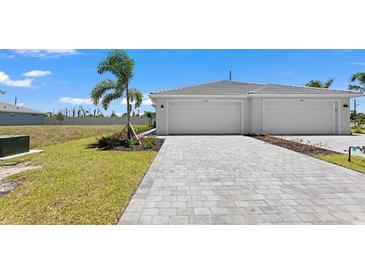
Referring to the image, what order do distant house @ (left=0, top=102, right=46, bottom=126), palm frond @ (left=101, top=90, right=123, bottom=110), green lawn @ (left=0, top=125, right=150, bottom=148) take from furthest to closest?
1. distant house @ (left=0, top=102, right=46, bottom=126)
2. green lawn @ (left=0, top=125, right=150, bottom=148)
3. palm frond @ (left=101, top=90, right=123, bottom=110)

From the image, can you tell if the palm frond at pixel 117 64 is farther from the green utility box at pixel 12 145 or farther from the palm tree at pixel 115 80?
the green utility box at pixel 12 145

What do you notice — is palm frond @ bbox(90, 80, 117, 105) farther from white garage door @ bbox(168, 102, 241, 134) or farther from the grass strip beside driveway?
white garage door @ bbox(168, 102, 241, 134)

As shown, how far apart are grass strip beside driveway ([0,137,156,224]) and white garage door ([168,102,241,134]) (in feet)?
34.6

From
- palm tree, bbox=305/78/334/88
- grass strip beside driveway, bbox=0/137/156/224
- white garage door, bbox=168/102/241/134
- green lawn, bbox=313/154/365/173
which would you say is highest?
palm tree, bbox=305/78/334/88

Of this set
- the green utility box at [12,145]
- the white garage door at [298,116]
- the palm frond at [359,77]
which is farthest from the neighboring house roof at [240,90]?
the green utility box at [12,145]

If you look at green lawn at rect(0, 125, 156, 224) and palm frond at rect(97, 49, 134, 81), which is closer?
green lawn at rect(0, 125, 156, 224)

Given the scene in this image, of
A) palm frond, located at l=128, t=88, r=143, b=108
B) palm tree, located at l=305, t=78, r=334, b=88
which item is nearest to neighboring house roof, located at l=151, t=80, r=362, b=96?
palm frond, located at l=128, t=88, r=143, b=108

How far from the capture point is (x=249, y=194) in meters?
4.75

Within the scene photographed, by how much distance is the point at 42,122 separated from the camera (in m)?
51.2

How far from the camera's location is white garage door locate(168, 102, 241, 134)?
1841 cm
